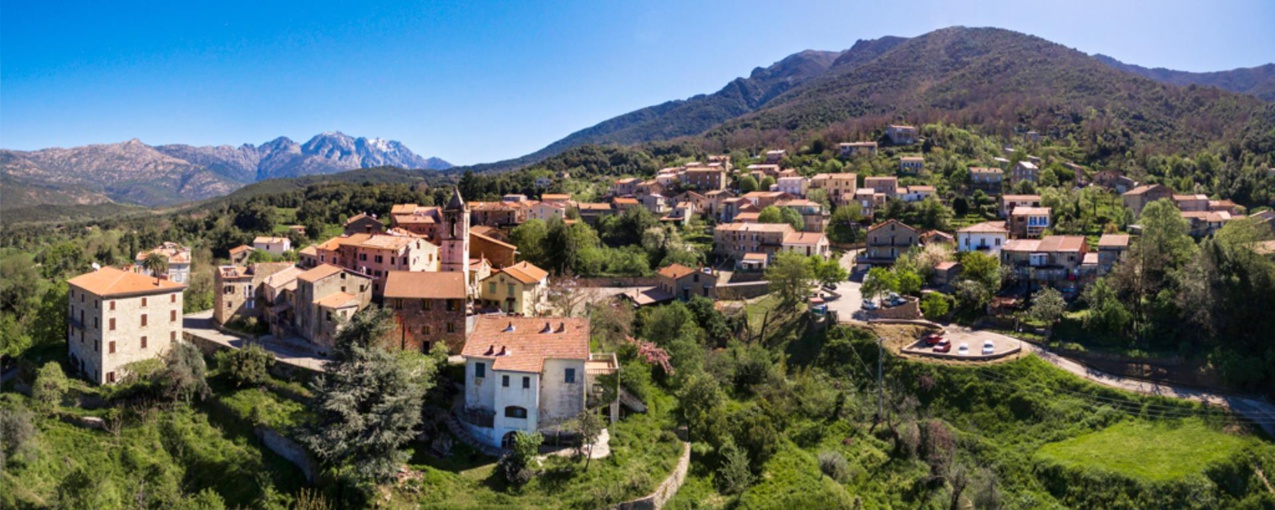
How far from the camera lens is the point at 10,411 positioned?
2566cm

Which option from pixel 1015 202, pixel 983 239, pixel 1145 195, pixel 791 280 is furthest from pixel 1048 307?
pixel 1145 195

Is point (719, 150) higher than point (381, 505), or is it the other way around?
point (719, 150)

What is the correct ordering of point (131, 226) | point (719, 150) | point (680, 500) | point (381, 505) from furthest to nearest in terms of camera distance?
point (719, 150) → point (131, 226) → point (680, 500) → point (381, 505)

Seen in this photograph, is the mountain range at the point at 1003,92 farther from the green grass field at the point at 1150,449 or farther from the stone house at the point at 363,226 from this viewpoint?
the stone house at the point at 363,226

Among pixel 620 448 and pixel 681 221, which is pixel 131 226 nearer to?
pixel 681 221

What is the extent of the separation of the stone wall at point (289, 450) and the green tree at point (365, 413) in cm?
71

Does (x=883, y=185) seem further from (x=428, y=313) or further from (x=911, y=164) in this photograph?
(x=428, y=313)

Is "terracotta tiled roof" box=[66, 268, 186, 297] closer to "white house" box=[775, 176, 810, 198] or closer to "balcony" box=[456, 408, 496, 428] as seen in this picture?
"balcony" box=[456, 408, 496, 428]

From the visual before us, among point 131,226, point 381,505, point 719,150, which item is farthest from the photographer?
point 719,150

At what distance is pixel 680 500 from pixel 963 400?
1618cm

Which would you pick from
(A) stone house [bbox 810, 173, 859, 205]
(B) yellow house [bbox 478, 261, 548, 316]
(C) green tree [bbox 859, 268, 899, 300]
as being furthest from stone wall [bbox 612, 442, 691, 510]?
(A) stone house [bbox 810, 173, 859, 205]

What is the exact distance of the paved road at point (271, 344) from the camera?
1220 inches

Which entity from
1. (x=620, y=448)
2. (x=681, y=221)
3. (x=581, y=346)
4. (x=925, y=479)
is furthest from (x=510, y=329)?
(x=681, y=221)

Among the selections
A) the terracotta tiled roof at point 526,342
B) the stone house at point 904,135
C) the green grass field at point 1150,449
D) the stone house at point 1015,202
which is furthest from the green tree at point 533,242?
the stone house at point 904,135
